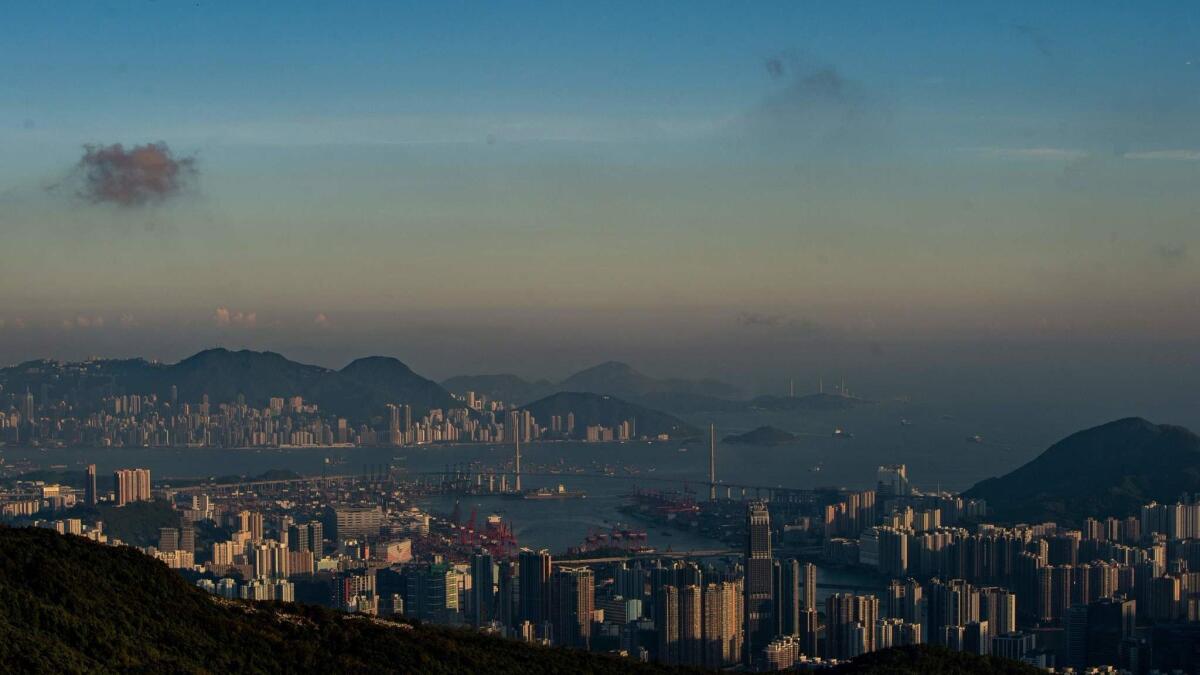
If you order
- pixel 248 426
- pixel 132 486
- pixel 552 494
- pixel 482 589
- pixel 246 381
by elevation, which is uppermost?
pixel 246 381

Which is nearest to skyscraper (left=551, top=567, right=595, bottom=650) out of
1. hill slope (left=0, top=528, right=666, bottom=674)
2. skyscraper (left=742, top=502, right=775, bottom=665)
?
skyscraper (left=742, top=502, right=775, bottom=665)

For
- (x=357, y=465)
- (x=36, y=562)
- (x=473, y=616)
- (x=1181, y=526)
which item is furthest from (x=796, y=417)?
(x=36, y=562)

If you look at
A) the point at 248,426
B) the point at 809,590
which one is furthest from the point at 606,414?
the point at 809,590

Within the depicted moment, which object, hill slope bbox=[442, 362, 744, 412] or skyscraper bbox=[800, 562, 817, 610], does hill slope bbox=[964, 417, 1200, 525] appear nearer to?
skyscraper bbox=[800, 562, 817, 610]

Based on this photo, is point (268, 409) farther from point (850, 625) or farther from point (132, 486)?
point (850, 625)

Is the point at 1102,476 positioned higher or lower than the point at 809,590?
higher

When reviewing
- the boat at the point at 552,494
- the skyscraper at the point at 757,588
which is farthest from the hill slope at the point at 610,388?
the skyscraper at the point at 757,588

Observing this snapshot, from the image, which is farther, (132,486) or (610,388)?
(610,388)
